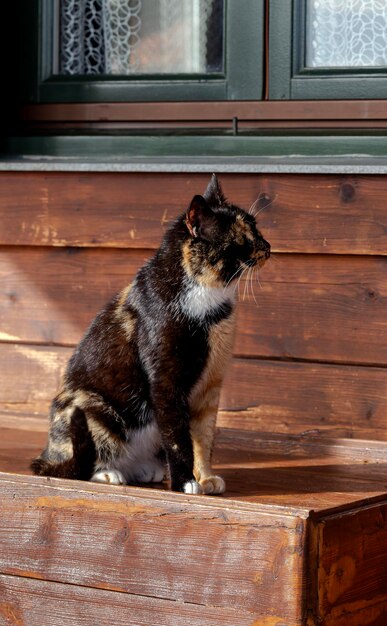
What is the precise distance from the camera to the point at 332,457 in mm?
2971

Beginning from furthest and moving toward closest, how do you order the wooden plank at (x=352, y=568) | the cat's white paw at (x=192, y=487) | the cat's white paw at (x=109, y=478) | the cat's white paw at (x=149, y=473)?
the cat's white paw at (x=149, y=473) → the cat's white paw at (x=109, y=478) → the cat's white paw at (x=192, y=487) → the wooden plank at (x=352, y=568)

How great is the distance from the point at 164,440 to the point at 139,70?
55.9 inches

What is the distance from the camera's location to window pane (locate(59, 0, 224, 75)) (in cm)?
325

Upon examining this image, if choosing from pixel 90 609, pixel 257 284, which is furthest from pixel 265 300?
pixel 90 609

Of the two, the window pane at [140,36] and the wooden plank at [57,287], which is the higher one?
the window pane at [140,36]

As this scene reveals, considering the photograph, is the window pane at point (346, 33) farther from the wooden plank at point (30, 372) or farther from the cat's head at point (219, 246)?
the wooden plank at point (30, 372)

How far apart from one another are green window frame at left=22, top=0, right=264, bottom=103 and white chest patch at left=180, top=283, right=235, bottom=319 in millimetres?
938

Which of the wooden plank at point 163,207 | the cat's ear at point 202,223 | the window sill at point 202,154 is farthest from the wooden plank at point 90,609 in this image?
the window sill at point 202,154

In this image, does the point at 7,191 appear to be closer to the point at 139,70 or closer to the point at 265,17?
the point at 139,70

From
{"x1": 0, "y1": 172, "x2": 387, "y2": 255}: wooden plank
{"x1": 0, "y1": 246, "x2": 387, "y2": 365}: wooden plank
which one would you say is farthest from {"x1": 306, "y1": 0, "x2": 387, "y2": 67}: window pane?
{"x1": 0, "y1": 246, "x2": 387, "y2": 365}: wooden plank

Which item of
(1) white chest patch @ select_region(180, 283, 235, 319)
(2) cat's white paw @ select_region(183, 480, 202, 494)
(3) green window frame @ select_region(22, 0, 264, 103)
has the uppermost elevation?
(3) green window frame @ select_region(22, 0, 264, 103)

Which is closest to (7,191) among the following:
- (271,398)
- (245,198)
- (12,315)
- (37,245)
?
Answer: (37,245)

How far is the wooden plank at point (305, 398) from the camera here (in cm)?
296

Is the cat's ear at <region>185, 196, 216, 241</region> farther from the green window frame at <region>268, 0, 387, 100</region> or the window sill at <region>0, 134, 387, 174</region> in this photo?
the green window frame at <region>268, 0, 387, 100</region>
